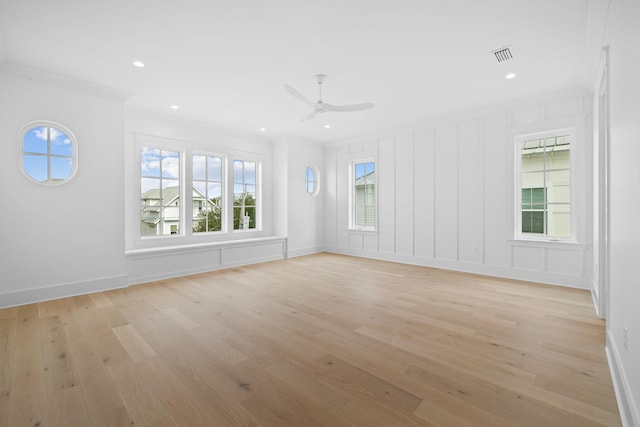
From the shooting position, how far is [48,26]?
271cm

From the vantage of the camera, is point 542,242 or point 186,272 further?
point 186,272

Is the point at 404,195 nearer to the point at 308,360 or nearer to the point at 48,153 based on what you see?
the point at 308,360

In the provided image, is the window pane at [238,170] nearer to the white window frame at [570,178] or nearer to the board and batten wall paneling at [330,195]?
the board and batten wall paneling at [330,195]

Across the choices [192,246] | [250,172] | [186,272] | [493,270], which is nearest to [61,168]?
[192,246]

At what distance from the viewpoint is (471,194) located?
5.12 m

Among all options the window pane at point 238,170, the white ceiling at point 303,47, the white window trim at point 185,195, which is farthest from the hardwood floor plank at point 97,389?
the window pane at point 238,170

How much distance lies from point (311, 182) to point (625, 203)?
20.5 ft

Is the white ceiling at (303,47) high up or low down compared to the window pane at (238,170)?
up

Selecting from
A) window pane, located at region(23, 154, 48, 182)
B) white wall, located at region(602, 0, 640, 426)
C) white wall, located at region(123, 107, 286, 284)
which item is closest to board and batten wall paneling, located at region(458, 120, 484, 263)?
white wall, located at region(602, 0, 640, 426)

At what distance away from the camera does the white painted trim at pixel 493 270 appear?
420cm

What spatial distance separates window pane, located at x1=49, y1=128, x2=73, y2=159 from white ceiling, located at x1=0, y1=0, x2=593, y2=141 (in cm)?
82

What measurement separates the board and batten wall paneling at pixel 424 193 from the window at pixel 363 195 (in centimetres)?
109

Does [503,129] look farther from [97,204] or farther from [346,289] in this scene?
[97,204]

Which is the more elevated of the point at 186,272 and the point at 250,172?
the point at 250,172
